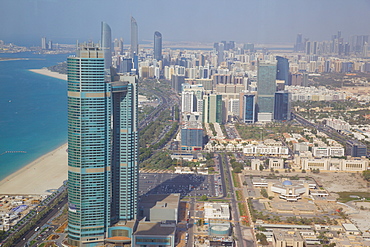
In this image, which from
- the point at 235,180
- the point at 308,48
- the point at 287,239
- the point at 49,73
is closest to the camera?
the point at 287,239

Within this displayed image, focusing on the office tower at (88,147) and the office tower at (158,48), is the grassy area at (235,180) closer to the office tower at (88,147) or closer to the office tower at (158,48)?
the office tower at (88,147)

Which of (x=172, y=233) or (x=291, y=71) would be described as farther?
(x=291, y=71)

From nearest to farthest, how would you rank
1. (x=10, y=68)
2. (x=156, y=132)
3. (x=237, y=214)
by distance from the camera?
(x=237, y=214), (x=156, y=132), (x=10, y=68)

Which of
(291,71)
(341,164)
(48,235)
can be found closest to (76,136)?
(48,235)

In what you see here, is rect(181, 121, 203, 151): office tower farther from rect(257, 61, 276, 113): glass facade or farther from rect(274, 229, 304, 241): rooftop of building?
rect(274, 229, 304, 241): rooftop of building

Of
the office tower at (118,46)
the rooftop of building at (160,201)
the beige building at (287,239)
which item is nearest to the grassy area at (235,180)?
the rooftop of building at (160,201)

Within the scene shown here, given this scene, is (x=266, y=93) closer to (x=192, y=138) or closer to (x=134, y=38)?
(x=192, y=138)

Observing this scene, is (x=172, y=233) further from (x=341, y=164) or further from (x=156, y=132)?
(x=156, y=132)

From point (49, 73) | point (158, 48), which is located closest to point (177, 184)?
point (49, 73)
